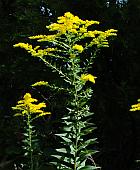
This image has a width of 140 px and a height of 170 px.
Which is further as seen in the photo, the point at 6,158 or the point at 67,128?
the point at 6,158

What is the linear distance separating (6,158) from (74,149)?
2.16m

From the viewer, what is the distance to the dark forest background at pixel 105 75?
4582 millimetres

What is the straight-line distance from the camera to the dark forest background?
15.0ft

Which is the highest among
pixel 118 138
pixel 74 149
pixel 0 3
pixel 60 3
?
pixel 0 3

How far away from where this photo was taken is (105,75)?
16.0 ft

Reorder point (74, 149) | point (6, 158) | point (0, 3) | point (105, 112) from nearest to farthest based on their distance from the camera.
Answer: point (74, 149) → point (6, 158) → point (105, 112) → point (0, 3)

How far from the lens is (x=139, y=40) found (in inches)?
182

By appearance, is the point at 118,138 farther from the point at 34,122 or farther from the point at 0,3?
the point at 0,3

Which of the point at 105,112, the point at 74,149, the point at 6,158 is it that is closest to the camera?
the point at 74,149

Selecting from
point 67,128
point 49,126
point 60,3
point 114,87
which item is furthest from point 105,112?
point 67,128

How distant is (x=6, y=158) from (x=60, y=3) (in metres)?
1.79

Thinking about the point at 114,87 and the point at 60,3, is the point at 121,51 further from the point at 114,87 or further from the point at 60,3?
the point at 60,3

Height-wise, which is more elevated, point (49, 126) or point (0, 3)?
point (0, 3)

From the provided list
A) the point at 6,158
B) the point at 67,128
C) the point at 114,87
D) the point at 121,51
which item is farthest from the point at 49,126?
the point at 67,128
